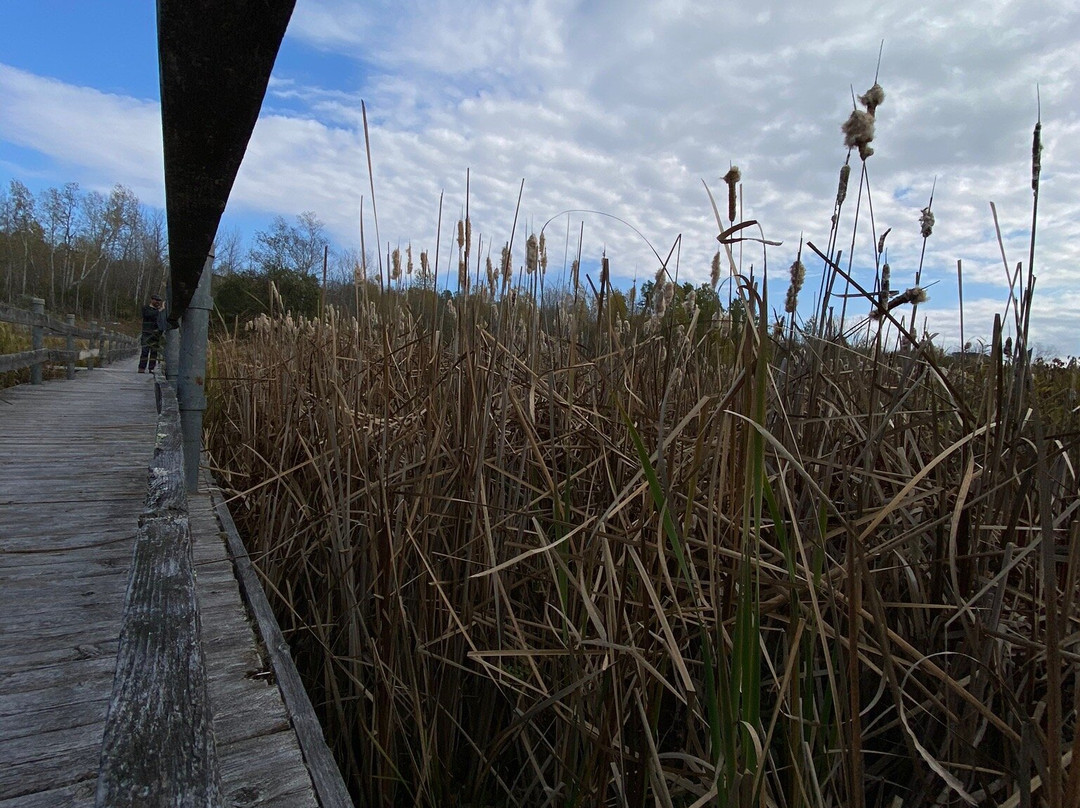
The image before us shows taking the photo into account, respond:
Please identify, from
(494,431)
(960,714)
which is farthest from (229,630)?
(960,714)

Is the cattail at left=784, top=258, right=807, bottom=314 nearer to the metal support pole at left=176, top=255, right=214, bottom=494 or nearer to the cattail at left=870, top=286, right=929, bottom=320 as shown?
the cattail at left=870, top=286, right=929, bottom=320

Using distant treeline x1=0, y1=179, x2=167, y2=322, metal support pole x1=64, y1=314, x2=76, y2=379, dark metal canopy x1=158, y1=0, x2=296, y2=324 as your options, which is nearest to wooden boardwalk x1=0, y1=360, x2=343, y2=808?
dark metal canopy x1=158, y1=0, x2=296, y2=324

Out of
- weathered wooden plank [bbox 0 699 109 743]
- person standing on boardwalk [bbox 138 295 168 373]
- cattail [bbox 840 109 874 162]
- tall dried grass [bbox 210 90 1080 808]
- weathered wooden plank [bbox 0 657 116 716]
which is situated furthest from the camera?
person standing on boardwalk [bbox 138 295 168 373]

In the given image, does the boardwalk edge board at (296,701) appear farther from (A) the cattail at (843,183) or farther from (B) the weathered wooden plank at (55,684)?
(A) the cattail at (843,183)

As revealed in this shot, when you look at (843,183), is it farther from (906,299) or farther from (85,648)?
(85,648)

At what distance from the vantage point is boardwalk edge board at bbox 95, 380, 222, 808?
0.34 m

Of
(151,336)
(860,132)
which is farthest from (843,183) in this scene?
(151,336)

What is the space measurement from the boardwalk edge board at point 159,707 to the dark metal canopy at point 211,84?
0.61 m

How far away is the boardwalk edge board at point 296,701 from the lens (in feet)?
3.18

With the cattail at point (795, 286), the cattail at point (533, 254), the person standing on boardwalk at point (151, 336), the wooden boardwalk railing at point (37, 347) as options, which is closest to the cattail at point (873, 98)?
the cattail at point (795, 286)

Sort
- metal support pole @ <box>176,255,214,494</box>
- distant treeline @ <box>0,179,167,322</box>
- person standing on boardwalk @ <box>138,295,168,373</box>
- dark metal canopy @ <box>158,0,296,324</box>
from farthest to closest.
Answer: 1. distant treeline @ <box>0,179,167,322</box>
2. person standing on boardwalk @ <box>138,295,168,373</box>
3. metal support pole @ <box>176,255,214,494</box>
4. dark metal canopy @ <box>158,0,296,324</box>

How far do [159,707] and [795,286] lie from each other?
2.11 meters

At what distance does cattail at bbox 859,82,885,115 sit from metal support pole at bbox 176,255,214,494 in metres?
2.50

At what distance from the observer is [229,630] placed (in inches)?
54.2
